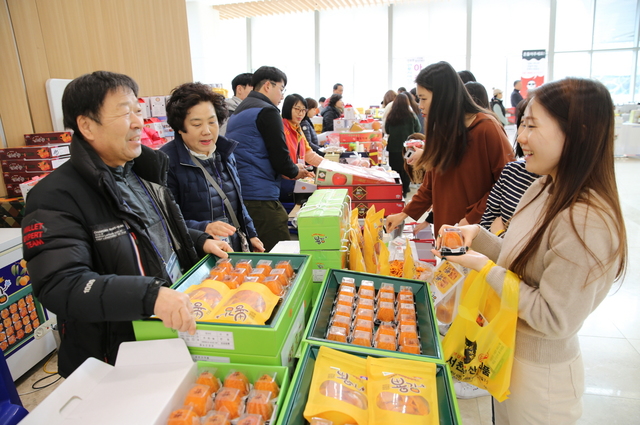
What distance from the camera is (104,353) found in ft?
4.38

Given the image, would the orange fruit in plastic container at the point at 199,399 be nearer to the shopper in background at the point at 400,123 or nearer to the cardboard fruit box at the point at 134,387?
the cardboard fruit box at the point at 134,387

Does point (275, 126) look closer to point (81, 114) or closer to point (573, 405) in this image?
point (81, 114)

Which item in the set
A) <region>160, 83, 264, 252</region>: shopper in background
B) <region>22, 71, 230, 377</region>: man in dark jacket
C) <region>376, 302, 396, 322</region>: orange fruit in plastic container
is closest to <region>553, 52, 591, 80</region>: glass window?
<region>160, 83, 264, 252</region>: shopper in background

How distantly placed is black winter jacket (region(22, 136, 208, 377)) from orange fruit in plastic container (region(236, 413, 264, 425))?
38 cm

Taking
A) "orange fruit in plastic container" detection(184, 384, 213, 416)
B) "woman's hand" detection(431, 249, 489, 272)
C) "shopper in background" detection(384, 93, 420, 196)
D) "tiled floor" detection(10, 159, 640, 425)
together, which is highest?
"shopper in background" detection(384, 93, 420, 196)

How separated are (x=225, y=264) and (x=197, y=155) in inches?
34.8

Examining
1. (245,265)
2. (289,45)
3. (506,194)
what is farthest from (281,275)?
(289,45)

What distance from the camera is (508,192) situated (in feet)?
6.29

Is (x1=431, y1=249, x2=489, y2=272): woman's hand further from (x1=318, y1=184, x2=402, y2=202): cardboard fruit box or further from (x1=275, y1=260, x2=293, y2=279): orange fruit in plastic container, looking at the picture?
(x1=318, y1=184, x2=402, y2=202): cardboard fruit box

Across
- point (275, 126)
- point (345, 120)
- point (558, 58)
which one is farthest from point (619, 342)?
point (558, 58)

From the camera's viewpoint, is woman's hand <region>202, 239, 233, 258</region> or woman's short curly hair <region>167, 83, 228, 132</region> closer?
woman's hand <region>202, 239, 233, 258</region>

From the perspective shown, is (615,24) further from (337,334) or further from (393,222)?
(337,334)

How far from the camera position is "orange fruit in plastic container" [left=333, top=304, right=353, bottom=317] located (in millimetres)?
1306

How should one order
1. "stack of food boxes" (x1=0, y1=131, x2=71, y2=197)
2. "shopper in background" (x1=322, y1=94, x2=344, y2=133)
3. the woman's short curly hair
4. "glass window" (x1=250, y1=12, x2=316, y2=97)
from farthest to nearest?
"glass window" (x1=250, y1=12, x2=316, y2=97)
"shopper in background" (x1=322, y1=94, x2=344, y2=133)
"stack of food boxes" (x1=0, y1=131, x2=71, y2=197)
the woman's short curly hair
